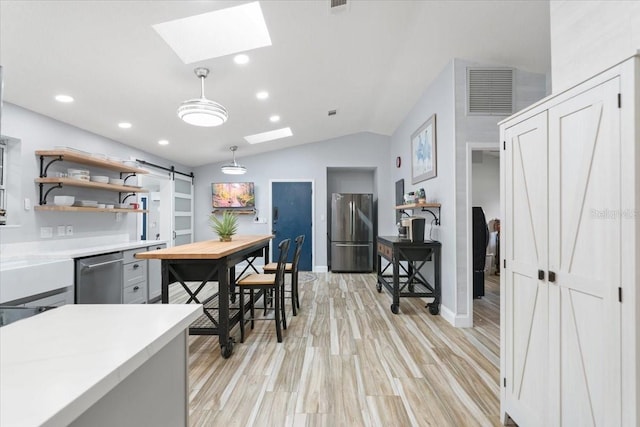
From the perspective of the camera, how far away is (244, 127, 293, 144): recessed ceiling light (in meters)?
5.52

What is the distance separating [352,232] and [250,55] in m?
4.17

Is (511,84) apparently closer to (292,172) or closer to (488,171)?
(488,171)

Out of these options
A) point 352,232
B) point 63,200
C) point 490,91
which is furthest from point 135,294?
point 490,91

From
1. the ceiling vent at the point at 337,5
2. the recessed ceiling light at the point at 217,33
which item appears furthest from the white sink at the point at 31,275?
the ceiling vent at the point at 337,5

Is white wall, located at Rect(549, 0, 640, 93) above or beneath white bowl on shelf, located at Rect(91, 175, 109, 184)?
above

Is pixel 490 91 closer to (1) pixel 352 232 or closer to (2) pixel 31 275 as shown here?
(1) pixel 352 232

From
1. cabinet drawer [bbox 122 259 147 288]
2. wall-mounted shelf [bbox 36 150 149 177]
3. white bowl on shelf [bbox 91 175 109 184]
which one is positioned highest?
wall-mounted shelf [bbox 36 150 149 177]

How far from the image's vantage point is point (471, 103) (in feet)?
10.8

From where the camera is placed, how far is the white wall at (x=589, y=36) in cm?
129

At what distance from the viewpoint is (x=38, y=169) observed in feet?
10.1

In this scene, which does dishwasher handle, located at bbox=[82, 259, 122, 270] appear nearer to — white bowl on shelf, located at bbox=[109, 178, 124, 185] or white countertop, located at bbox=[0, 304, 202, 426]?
white bowl on shelf, located at bbox=[109, 178, 124, 185]

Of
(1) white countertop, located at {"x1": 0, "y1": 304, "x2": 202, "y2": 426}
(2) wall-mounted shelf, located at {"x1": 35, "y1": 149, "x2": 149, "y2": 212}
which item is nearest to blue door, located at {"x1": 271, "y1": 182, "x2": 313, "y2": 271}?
(2) wall-mounted shelf, located at {"x1": 35, "y1": 149, "x2": 149, "y2": 212}

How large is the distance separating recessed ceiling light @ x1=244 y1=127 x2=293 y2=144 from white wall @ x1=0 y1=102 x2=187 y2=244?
7.29ft

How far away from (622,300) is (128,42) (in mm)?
3274
